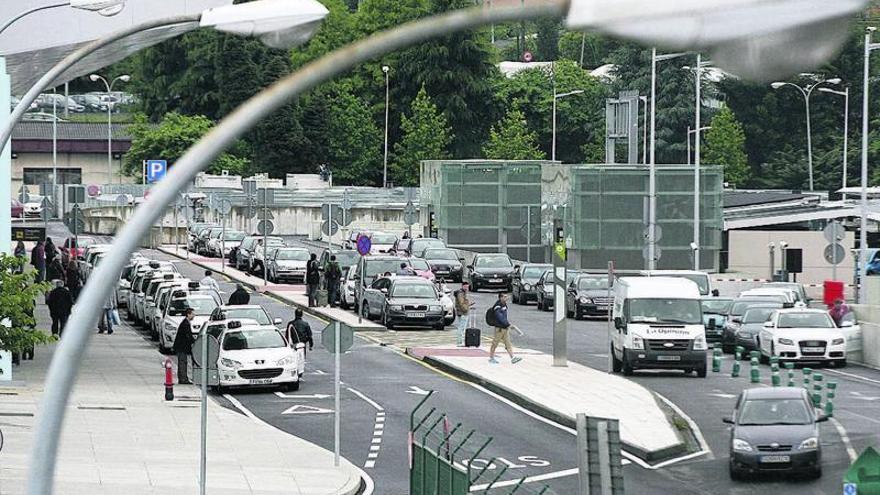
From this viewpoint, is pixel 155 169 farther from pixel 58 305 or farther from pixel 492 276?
pixel 58 305

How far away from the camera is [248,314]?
44406mm

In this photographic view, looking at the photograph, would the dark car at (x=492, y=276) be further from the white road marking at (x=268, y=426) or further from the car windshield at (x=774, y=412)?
the car windshield at (x=774, y=412)

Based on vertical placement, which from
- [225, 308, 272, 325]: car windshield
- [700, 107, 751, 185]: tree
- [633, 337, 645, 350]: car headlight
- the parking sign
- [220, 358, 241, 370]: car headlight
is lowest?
[220, 358, 241, 370]: car headlight

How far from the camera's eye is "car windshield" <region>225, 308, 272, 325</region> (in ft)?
144

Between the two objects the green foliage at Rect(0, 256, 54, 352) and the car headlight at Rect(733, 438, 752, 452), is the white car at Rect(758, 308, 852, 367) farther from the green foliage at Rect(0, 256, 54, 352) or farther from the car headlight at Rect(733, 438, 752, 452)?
the green foliage at Rect(0, 256, 54, 352)

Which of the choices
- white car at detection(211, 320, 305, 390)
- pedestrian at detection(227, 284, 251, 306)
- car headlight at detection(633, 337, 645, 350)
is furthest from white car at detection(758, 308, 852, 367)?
pedestrian at detection(227, 284, 251, 306)

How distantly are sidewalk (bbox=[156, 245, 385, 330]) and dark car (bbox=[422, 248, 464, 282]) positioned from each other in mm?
A: 4953

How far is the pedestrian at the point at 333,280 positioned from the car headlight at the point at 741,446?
106 feet

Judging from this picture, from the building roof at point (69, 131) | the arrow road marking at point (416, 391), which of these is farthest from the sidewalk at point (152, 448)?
the building roof at point (69, 131)

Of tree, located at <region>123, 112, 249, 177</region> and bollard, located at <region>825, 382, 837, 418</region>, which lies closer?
bollard, located at <region>825, 382, 837, 418</region>

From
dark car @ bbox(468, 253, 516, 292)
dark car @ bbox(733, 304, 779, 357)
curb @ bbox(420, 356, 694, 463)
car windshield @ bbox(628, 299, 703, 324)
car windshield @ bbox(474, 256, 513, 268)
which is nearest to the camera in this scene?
curb @ bbox(420, 356, 694, 463)

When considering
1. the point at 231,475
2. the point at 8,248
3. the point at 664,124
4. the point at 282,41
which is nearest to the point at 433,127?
the point at 664,124

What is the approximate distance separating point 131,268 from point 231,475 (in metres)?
Answer: 36.6

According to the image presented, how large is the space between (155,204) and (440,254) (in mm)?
63416
